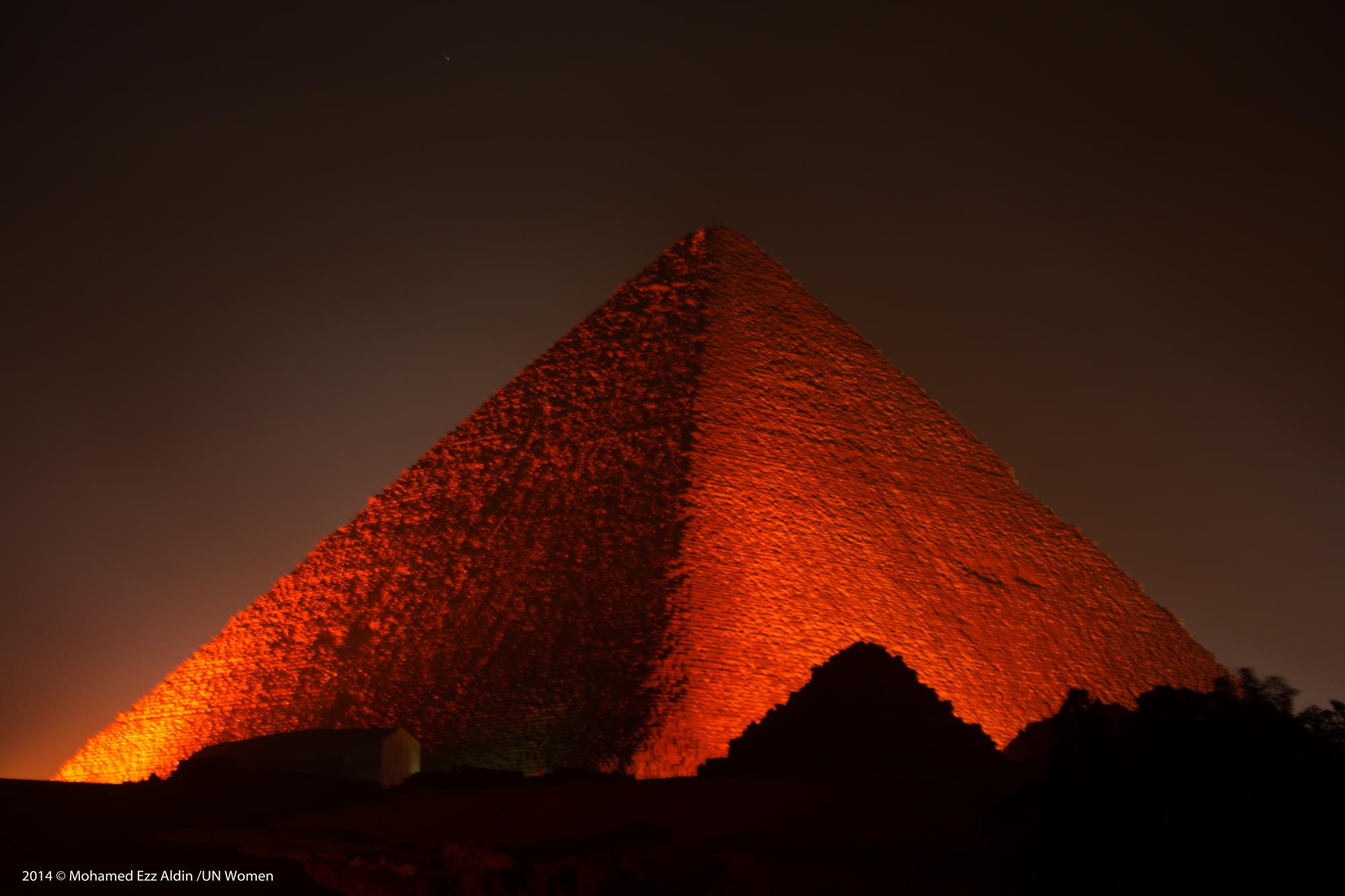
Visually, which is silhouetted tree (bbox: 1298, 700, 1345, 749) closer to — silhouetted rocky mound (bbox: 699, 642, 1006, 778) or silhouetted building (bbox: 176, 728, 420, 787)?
silhouetted rocky mound (bbox: 699, 642, 1006, 778)

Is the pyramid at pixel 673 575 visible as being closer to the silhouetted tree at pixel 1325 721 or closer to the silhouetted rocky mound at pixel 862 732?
the silhouetted rocky mound at pixel 862 732

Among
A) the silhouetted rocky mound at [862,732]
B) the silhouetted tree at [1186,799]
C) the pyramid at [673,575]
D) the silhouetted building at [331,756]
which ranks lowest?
the silhouetted tree at [1186,799]

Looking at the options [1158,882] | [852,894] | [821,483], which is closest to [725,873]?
[852,894]

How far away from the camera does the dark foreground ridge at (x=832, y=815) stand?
392 inches

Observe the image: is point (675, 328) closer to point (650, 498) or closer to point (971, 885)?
point (650, 498)

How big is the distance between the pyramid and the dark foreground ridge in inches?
123

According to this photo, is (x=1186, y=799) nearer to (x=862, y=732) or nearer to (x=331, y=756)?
(x=862, y=732)

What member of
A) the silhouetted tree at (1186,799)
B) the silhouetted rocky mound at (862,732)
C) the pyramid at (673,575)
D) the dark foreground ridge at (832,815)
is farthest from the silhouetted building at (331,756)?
the silhouetted tree at (1186,799)

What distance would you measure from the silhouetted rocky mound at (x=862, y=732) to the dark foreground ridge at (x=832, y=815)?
3 cm

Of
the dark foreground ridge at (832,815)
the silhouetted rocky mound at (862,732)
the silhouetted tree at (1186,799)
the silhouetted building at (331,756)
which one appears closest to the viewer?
the silhouetted tree at (1186,799)

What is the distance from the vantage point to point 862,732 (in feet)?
59.8

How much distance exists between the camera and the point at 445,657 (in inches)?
1048

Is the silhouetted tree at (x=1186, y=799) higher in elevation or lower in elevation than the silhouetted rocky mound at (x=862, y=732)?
lower

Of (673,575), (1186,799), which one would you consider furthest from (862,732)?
(1186,799)
